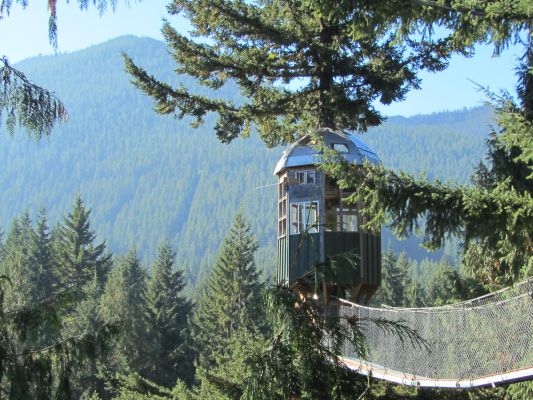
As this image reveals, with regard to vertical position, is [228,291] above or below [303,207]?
below

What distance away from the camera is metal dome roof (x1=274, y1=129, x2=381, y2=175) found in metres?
15.6

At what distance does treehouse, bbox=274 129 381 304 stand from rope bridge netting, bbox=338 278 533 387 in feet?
14.8

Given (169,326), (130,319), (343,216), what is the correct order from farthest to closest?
1. (169,326)
2. (130,319)
3. (343,216)

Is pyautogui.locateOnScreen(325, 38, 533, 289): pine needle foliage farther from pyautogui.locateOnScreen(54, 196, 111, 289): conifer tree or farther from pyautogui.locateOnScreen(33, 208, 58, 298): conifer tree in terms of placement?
pyautogui.locateOnScreen(54, 196, 111, 289): conifer tree

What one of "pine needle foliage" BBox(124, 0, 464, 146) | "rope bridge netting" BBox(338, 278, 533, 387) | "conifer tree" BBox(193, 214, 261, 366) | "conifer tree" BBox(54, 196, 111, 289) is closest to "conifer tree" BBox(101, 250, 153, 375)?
"conifer tree" BBox(54, 196, 111, 289)

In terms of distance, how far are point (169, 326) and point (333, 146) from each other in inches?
1225

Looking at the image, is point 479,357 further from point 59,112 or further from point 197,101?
point 197,101

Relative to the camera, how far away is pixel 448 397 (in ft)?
46.7

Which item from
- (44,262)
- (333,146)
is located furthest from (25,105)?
(44,262)

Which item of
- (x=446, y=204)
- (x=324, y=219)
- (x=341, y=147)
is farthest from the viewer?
(x=341, y=147)

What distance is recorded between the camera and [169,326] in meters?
45.1

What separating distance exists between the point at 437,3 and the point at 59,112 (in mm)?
3357

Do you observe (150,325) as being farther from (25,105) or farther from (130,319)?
(25,105)

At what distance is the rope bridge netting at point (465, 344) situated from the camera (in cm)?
848
